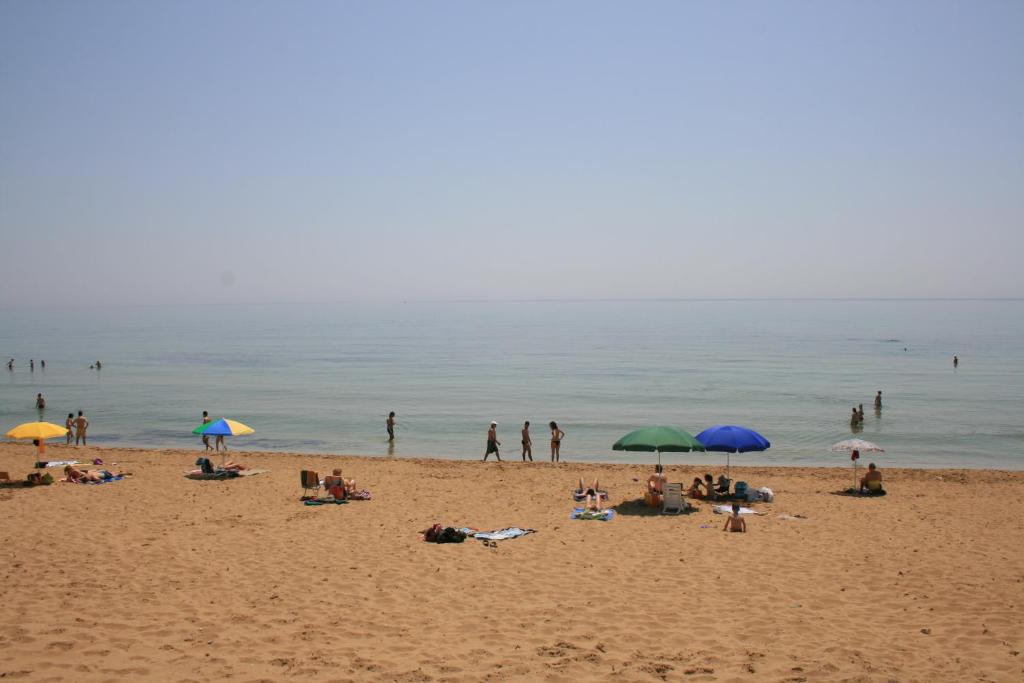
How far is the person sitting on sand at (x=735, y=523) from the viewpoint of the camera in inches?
524

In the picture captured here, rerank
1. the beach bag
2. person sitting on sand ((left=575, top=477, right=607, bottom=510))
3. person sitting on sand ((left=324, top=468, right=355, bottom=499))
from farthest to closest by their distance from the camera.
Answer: person sitting on sand ((left=324, top=468, right=355, bottom=499)), person sitting on sand ((left=575, top=477, right=607, bottom=510)), the beach bag

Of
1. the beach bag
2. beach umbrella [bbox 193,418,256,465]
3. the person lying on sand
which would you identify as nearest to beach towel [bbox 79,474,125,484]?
the person lying on sand

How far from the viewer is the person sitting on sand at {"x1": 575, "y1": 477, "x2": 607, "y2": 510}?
14781 millimetres

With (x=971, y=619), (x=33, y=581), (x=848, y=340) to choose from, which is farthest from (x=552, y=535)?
(x=848, y=340)

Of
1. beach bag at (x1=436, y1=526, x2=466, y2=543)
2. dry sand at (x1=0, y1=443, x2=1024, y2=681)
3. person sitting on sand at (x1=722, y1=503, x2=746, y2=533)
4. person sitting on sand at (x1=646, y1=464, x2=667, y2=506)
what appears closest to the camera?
dry sand at (x1=0, y1=443, x2=1024, y2=681)

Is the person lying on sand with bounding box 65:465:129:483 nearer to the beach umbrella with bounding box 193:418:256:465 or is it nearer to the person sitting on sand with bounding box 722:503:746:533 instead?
the beach umbrella with bounding box 193:418:256:465

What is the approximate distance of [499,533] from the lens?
12.8 meters

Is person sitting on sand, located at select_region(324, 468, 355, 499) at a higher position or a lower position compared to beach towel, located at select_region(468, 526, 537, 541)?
higher

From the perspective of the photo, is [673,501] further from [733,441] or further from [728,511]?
[733,441]

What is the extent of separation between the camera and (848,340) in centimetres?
9738

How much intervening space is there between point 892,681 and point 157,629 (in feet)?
26.6

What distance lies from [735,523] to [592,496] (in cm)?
306

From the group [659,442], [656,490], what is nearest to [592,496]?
[656,490]

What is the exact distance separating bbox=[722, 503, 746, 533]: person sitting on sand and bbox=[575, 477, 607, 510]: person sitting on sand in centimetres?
263
